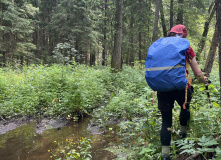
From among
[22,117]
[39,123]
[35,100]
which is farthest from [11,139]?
[35,100]

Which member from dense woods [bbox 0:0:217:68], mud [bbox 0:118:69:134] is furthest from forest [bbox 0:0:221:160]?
mud [bbox 0:118:69:134]

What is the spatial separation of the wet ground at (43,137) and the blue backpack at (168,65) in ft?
5.95

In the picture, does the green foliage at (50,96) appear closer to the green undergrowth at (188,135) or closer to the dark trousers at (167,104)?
the green undergrowth at (188,135)

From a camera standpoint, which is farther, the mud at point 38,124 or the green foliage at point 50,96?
the green foliage at point 50,96

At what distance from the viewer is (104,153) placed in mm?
3346

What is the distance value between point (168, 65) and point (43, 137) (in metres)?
3.66

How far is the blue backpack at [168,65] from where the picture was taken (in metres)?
2.16

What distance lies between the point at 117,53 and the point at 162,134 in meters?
9.24

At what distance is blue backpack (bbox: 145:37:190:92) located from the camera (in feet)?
7.07

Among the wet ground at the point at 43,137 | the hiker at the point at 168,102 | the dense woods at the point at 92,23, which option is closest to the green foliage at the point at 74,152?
the wet ground at the point at 43,137

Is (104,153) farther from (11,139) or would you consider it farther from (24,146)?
(11,139)

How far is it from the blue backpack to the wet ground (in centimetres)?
181

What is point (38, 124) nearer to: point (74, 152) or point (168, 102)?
point (74, 152)

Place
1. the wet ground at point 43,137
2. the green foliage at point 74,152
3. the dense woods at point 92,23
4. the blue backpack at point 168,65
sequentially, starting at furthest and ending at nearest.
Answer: the dense woods at point 92,23 < the wet ground at point 43,137 < the green foliage at point 74,152 < the blue backpack at point 168,65
